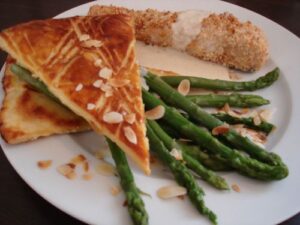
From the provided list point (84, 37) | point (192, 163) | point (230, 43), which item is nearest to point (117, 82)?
point (84, 37)

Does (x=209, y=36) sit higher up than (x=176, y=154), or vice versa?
(x=209, y=36)

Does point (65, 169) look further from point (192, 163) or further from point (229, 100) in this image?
point (229, 100)

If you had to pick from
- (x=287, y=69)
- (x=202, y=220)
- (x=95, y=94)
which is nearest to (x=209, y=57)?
(x=287, y=69)

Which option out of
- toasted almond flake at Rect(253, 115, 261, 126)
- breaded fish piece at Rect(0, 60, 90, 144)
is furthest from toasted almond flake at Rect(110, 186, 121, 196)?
toasted almond flake at Rect(253, 115, 261, 126)

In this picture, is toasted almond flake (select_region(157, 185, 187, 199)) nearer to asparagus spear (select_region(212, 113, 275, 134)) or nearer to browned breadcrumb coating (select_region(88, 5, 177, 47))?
asparagus spear (select_region(212, 113, 275, 134))

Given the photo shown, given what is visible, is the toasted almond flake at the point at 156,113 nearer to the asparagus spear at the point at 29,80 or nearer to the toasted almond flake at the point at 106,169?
the toasted almond flake at the point at 106,169
